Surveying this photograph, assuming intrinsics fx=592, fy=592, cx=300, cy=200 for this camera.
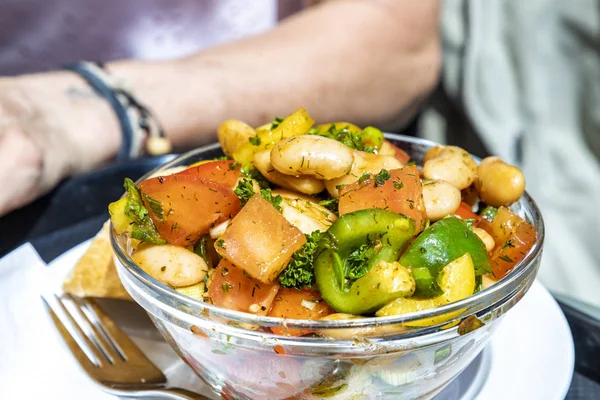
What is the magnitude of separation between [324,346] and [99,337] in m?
0.35

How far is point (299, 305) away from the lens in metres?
0.56

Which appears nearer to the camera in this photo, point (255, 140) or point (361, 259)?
point (361, 259)

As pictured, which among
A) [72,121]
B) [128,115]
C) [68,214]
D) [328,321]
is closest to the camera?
[328,321]

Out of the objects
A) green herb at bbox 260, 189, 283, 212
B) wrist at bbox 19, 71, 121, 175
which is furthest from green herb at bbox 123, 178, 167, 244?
wrist at bbox 19, 71, 121, 175

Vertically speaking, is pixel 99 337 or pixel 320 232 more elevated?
pixel 320 232

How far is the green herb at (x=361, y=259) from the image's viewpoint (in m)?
0.55

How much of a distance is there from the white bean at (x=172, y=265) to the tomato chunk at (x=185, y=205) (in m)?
0.02

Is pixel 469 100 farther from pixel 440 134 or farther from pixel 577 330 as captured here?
pixel 577 330

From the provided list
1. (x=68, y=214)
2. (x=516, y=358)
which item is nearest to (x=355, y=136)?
(x=516, y=358)

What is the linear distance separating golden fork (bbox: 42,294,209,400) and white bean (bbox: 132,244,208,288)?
149 millimetres

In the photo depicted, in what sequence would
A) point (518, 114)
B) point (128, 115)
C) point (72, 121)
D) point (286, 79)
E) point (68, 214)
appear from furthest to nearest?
point (286, 79) → point (518, 114) → point (128, 115) → point (72, 121) → point (68, 214)

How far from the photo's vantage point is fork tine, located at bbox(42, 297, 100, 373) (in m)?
0.67

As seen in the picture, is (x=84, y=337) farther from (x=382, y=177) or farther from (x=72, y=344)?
(x=382, y=177)

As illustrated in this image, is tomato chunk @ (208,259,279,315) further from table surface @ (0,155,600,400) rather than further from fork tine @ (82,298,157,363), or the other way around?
table surface @ (0,155,600,400)
